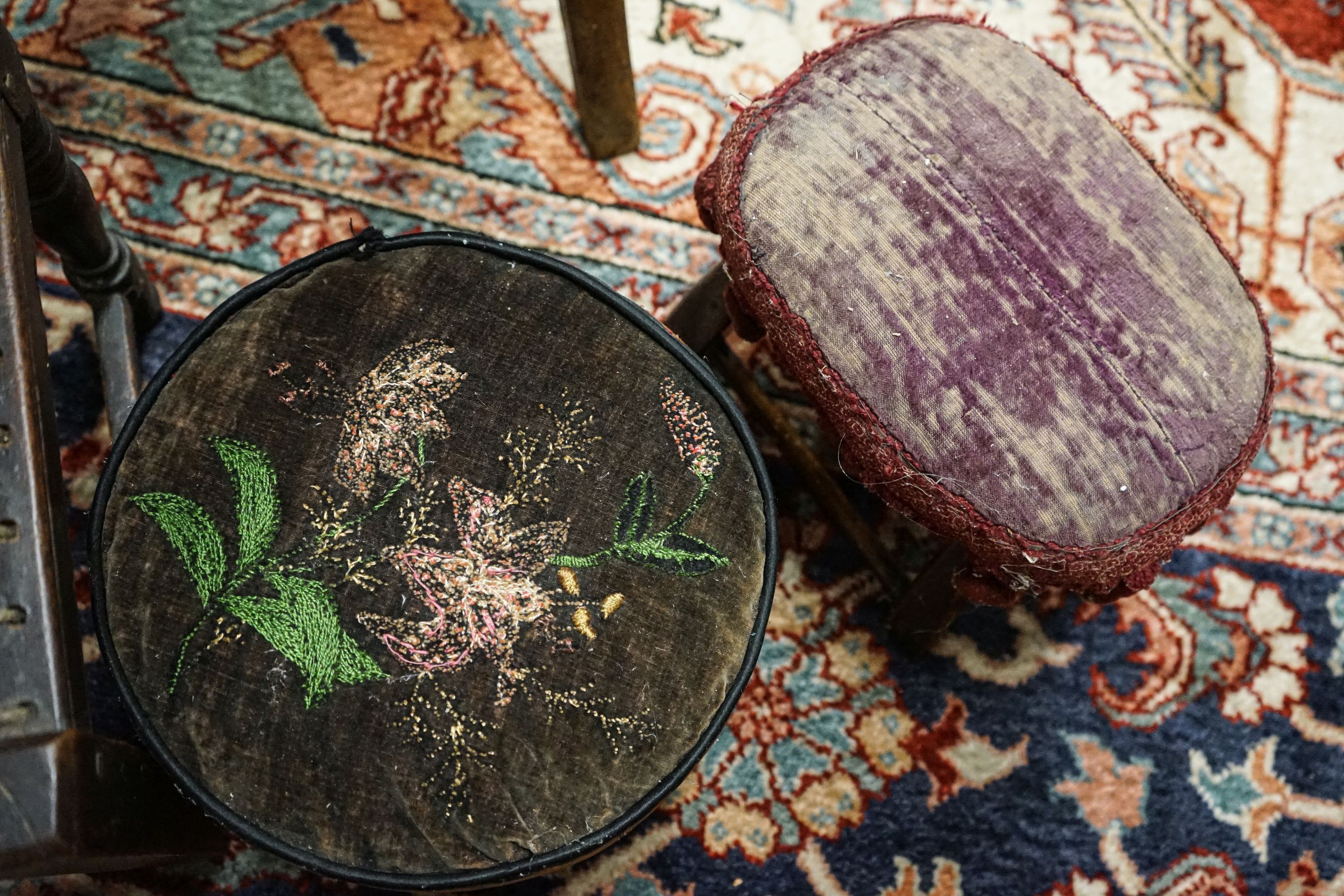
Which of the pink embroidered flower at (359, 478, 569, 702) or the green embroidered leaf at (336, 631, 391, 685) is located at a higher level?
the pink embroidered flower at (359, 478, 569, 702)

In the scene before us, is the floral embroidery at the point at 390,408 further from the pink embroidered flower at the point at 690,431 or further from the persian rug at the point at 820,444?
the persian rug at the point at 820,444

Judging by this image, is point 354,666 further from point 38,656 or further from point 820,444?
point 820,444

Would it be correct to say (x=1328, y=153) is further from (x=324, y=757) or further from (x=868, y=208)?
(x=324, y=757)

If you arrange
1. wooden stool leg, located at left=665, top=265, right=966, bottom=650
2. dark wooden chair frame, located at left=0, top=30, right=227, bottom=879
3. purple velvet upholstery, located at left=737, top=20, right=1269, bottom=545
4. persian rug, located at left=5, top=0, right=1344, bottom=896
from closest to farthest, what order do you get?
dark wooden chair frame, located at left=0, top=30, right=227, bottom=879 → purple velvet upholstery, located at left=737, top=20, right=1269, bottom=545 → wooden stool leg, located at left=665, top=265, right=966, bottom=650 → persian rug, located at left=5, top=0, right=1344, bottom=896

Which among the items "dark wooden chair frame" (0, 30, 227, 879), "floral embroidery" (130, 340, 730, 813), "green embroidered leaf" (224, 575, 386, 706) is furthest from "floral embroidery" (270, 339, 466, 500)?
"dark wooden chair frame" (0, 30, 227, 879)

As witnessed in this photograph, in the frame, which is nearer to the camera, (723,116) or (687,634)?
(687,634)

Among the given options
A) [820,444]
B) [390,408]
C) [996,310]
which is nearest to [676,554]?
[390,408]

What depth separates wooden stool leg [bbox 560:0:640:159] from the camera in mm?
1201

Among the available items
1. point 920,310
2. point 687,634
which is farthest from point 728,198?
point 687,634

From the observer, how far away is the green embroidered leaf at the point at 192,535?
0.78 metres

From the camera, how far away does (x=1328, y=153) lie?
157cm

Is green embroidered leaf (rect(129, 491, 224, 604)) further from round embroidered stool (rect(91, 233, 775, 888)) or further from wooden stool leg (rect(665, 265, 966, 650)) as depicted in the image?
wooden stool leg (rect(665, 265, 966, 650))

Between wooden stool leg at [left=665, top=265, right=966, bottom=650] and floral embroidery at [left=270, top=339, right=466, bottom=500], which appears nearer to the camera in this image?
floral embroidery at [left=270, top=339, right=466, bottom=500]

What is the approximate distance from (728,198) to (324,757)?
64cm
